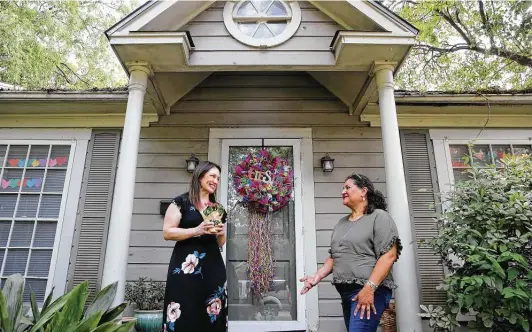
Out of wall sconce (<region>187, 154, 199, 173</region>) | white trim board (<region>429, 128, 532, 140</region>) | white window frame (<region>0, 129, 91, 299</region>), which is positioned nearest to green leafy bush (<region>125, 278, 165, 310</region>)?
white window frame (<region>0, 129, 91, 299</region>)

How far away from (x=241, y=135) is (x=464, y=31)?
7081 millimetres

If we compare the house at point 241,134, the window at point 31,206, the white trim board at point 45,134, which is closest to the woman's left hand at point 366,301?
the house at point 241,134

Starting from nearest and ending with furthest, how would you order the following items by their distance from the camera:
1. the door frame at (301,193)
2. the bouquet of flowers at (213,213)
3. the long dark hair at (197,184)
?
the bouquet of flowers at (213,213)
the long dark hair at (197,184)
the door frame at (301,193)

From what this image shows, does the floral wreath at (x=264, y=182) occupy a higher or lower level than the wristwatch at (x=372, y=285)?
A: higher

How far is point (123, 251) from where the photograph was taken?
8.71ft

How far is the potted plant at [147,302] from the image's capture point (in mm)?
2969

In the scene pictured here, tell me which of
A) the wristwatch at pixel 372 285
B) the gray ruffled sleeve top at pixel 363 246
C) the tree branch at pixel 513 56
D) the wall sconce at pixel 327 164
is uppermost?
the tree branch at pixel 513 56

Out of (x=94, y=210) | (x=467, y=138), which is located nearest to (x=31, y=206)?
(x=94, y=210)

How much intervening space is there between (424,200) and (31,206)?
13.1 ft

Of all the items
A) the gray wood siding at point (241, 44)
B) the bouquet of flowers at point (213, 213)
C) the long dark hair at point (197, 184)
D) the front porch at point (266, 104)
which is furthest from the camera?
the gray wood siding at point (241, 44)

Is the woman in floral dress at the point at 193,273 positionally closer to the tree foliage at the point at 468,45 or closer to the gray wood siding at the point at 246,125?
the gray wood siding at the point at 246,125

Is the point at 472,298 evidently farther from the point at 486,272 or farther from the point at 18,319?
the point at 18,319

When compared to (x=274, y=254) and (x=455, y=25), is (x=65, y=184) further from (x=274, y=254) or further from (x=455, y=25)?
(x=455, y=25)

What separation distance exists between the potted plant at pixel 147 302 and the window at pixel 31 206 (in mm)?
943
